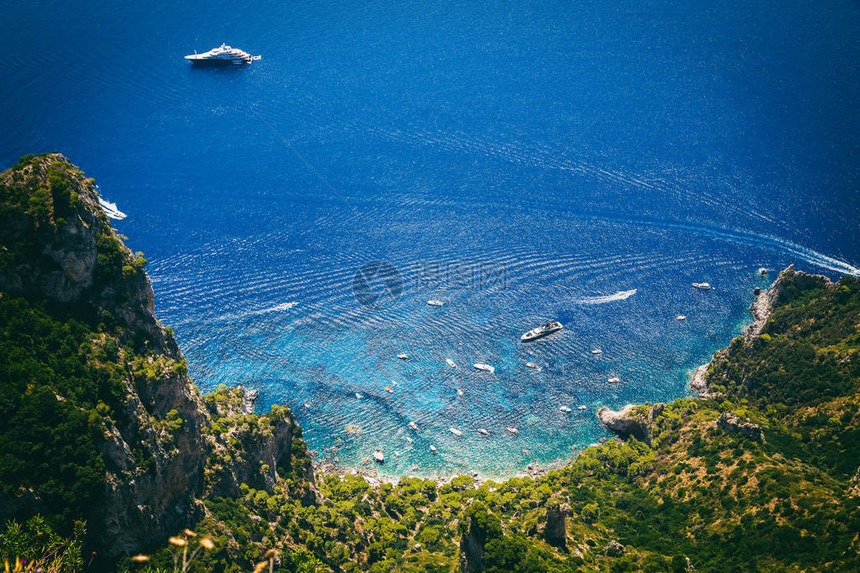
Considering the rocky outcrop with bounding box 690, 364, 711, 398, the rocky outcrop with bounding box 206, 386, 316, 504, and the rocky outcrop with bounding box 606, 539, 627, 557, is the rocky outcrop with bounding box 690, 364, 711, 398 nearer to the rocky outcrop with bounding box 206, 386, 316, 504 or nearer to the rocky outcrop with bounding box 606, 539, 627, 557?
the rocky outcrop with bounding box 606, 539, 627, 557

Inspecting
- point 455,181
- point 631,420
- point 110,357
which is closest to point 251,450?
point 110,357

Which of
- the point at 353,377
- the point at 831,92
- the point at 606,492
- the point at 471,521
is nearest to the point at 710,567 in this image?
the point at 606,492

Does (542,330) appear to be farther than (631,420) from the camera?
Yes

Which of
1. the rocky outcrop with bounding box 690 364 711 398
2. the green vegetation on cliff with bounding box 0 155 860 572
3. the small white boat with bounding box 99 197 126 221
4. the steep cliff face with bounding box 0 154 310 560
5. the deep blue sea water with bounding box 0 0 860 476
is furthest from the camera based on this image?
the small white boat with bounding box 99 197 126 221

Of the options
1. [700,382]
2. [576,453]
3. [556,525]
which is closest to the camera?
[556,525]

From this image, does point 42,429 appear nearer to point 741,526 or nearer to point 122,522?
point 122,522

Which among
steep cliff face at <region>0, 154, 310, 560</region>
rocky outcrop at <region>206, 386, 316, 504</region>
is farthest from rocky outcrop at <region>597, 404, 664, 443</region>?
steep cliff face at <region>0, 154, 310, 560</region>

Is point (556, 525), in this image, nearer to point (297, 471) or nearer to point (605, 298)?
point (297, 471)
